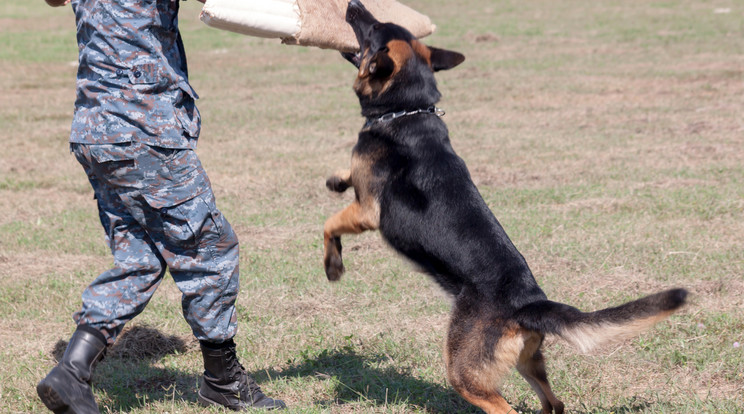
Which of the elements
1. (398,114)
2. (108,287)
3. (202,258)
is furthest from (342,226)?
(108,287)

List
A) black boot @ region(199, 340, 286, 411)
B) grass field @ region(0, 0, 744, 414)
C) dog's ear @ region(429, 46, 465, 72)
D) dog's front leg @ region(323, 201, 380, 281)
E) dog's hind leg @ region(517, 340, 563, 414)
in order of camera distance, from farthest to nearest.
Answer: dog's ear @ region(429, 46, 465, 72)
grass field @ region(0, 0, 744, 414)
dog's front leg @ region(323, 201, 380, 281)
black boot @ region(199, 340, 286, 411)
dog's hind leg @ region(517, 340, 563, 414)

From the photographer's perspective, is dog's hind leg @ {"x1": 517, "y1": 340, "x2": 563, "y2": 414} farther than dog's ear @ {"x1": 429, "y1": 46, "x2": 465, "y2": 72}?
No

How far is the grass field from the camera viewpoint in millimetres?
4391

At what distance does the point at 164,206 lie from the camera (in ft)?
11.5

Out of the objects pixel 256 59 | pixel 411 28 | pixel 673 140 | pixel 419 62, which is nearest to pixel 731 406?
pixel 419 62

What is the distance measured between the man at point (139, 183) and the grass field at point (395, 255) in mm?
671

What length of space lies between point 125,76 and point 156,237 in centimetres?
74

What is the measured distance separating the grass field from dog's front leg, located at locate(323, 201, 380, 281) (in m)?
0.24

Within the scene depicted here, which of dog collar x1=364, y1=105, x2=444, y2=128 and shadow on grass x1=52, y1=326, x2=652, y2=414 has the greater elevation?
dog collar x1=364, y1=105, x2=444, y2=128

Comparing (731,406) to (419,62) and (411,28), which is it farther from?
(411,28)

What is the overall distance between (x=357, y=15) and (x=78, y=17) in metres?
1.58

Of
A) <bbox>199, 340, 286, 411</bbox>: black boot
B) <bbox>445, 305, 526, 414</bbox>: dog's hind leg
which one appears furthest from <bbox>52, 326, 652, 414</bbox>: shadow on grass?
<bbox>445, 305, 526, 414</bbox>: dog's hind leg

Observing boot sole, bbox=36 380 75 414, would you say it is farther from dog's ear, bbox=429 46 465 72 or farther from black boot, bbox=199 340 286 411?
dog's ear, bbox=429 46 465 72

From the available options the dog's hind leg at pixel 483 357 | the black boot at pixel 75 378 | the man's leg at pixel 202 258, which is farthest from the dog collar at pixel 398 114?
the black boot at pixel 75 378
